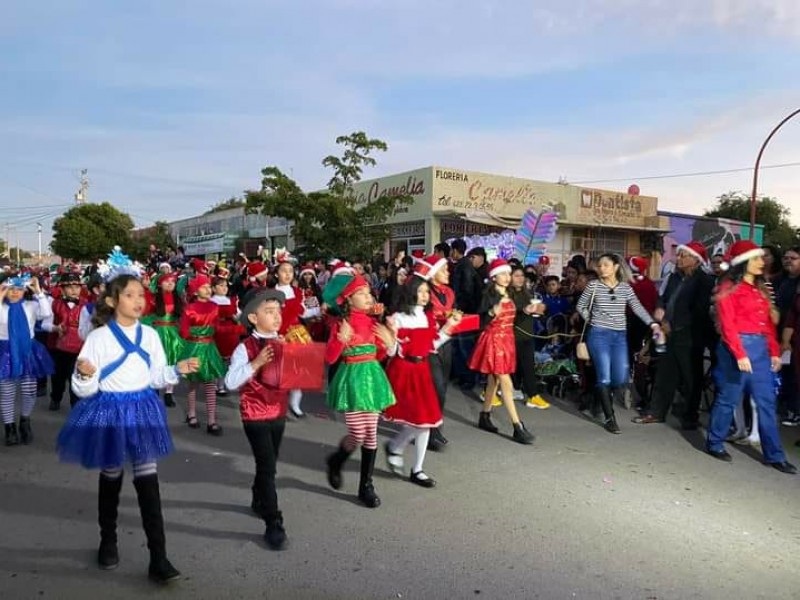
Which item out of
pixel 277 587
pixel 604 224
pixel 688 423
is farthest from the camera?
pixel 604 224

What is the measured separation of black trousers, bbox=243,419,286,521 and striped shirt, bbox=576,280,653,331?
13.2 feet

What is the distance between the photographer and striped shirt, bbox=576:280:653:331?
6535mm

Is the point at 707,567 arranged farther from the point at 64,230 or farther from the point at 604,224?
the point at 64,230

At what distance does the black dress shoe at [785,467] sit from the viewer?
204 inches

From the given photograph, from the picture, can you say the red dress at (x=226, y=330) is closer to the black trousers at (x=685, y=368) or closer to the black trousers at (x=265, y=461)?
the black trousers at (x=265, y=461)

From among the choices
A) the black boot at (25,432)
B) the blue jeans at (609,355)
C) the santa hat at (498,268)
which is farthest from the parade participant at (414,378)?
the black boot at (25,432)

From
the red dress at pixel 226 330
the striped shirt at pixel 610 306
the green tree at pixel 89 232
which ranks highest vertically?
the green tree at pixel 89 232

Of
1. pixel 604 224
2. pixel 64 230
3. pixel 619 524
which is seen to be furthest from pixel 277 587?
pixel 64 230

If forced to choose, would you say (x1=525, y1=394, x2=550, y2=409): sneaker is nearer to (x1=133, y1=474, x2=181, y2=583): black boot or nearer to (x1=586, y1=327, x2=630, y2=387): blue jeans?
(x1=586, y1=327, x2=630, y2=387): blue jeans

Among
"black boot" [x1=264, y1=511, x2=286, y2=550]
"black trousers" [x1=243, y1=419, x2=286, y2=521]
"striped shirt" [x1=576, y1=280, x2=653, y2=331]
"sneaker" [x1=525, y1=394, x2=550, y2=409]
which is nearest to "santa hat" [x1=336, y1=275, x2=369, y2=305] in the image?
"black trousers" [x1=243, y1=419, x2=286, y2=521]

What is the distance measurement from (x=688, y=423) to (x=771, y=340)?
61.3 inches

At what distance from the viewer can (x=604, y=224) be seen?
2567 centimetres

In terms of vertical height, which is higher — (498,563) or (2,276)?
(2,276)

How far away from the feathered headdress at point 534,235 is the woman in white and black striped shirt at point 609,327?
169 inches
